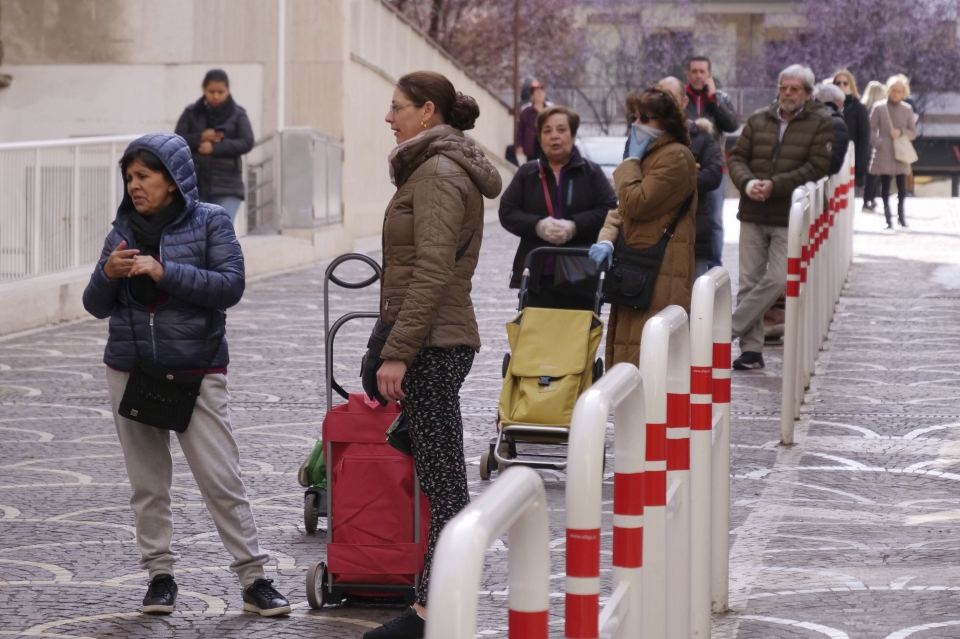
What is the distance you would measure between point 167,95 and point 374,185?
3839 millimetres

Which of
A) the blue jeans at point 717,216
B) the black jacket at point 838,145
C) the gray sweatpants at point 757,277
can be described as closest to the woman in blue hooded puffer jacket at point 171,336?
the gray sweatpants at point 757,277

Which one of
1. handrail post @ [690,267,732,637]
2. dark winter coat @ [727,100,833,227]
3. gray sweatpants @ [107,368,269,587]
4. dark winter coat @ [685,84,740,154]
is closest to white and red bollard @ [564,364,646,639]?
handrail post @ [690,267,732,637]

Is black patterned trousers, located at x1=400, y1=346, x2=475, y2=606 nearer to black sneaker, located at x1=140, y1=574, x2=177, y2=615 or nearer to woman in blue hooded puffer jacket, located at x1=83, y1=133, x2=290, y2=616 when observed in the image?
woman in blue hooded puffer jacket, located at x1=83, y1=133, x2=290, y2=616

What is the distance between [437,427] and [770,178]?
6373 mm

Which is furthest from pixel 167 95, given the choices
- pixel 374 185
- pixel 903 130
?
pixel 903 130

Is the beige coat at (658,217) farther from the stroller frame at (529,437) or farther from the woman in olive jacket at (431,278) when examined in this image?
the woman in olive jacket at (431,278)

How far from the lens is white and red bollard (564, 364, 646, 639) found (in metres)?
2.86

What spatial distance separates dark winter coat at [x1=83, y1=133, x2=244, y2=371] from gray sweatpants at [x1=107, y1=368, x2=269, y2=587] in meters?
0.12

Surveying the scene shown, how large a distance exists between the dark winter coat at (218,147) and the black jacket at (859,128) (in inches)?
270

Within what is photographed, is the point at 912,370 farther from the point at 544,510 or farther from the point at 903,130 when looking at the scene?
the point at 903,130

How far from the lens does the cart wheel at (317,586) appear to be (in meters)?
5.48

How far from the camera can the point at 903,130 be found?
23.3 meters

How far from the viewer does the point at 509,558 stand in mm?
2473

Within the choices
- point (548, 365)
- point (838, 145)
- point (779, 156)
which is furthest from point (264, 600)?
point (838, 145)
